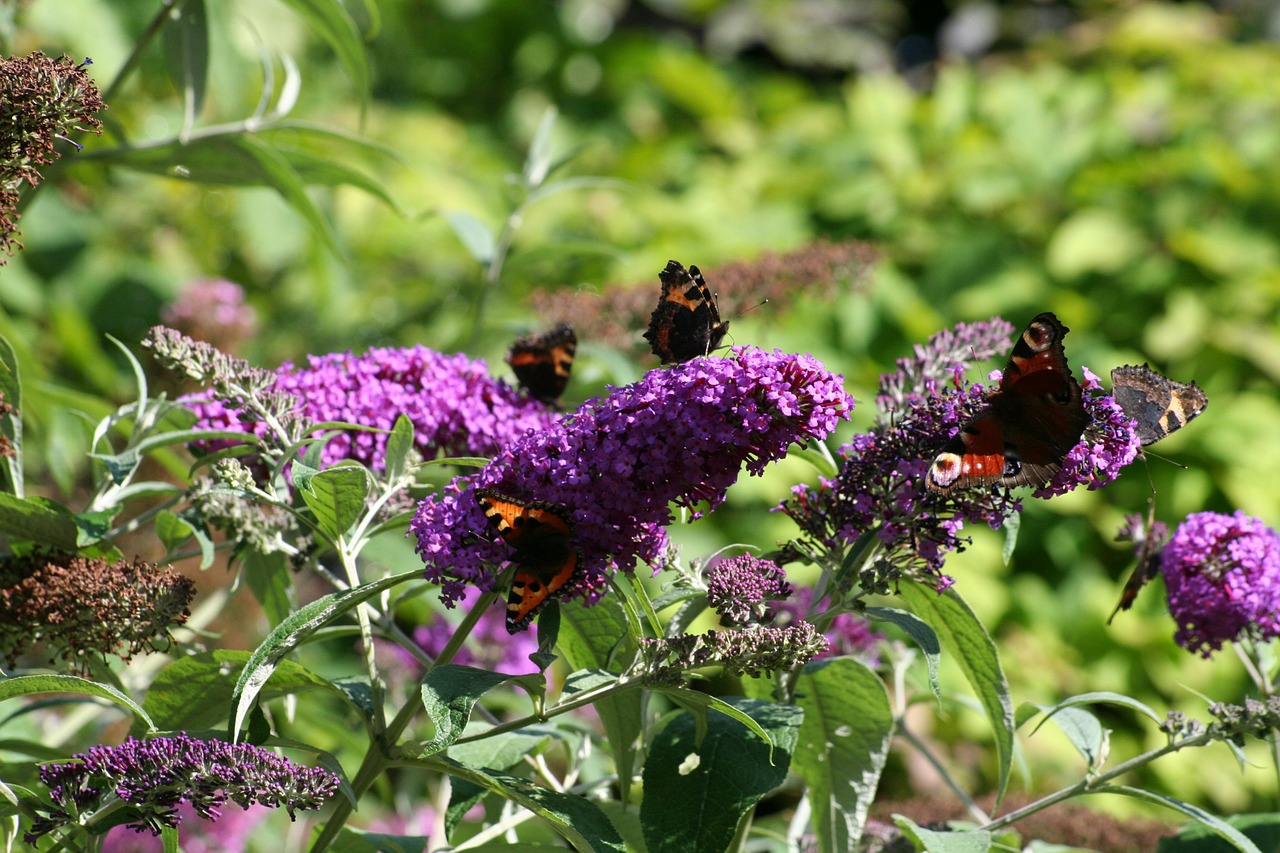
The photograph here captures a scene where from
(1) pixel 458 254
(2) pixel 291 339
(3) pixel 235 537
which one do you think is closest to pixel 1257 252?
(1) pixel 458 254

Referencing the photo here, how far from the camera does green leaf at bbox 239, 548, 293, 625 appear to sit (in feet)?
5.62

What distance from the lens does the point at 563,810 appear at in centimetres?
130

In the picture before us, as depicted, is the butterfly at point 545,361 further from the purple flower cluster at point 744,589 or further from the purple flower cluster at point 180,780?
the purple flower cluster at point 180,780

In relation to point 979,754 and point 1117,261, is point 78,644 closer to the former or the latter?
point 979,754

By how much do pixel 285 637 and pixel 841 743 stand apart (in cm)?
80

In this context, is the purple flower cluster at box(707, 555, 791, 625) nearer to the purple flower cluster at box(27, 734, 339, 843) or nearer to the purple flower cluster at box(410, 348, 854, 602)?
the purple flower cluster at box(410, 348, 854, 602)

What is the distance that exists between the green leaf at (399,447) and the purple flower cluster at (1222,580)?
115cm

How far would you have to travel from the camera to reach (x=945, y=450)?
1368 millimetres

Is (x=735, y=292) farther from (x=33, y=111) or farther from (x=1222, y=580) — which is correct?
(x=33, y=111)

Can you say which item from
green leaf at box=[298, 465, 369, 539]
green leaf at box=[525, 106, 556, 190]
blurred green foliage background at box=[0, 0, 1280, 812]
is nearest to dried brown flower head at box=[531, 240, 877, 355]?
blurred green foliage background at box=[0, 0, 1280, 812]

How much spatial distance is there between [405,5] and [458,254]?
2349 millimetres

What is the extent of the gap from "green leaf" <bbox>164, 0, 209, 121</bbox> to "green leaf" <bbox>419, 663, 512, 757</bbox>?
1.34 m

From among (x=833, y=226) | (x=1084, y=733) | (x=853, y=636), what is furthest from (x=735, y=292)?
(x=833, y=226)

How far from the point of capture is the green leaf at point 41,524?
4.91ft
